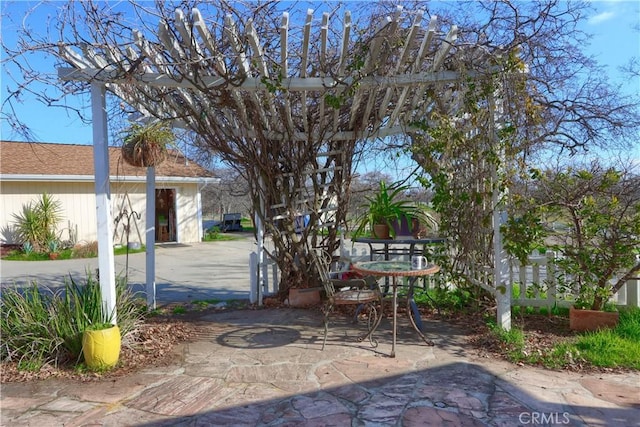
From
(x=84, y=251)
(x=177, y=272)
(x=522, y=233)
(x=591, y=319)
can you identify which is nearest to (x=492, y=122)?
(x=522, y=233)

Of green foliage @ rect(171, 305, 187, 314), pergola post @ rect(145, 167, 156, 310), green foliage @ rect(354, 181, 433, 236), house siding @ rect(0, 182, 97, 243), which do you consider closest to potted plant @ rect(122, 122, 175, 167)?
pergola post @ rect(145, 167, 156, 310)

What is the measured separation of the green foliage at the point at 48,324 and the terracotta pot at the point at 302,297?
87.4 inches

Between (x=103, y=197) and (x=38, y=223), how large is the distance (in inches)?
399

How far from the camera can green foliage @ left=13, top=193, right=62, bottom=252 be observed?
1202 centimetres

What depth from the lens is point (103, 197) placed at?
3816 mm

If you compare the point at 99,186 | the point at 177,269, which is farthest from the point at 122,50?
the point at 177,269

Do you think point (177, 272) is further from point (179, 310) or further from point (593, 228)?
point (593, 228)

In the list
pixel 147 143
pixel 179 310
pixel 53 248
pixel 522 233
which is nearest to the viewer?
pixel 522 233

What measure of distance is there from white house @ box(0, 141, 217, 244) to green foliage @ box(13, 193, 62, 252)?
0.25m

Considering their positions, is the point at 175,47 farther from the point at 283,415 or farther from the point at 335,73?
the point at 283,415

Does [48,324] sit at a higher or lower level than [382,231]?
lower

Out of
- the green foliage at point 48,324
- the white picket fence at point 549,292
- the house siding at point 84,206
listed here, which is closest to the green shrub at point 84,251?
the house siding at point 84,206

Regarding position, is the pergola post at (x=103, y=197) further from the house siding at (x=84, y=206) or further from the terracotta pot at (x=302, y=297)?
the house siding at (x=84, y=206)

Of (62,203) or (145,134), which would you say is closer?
(145,134)
